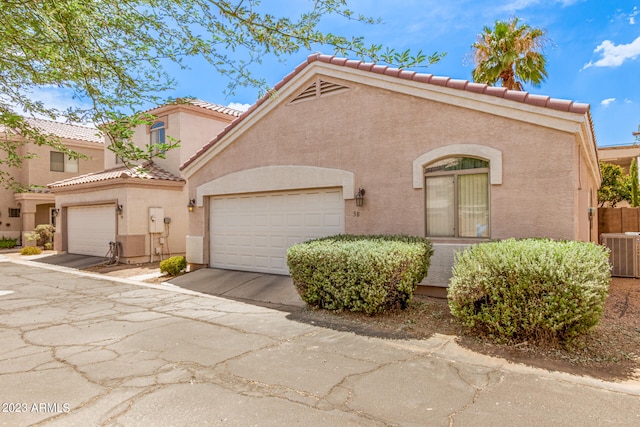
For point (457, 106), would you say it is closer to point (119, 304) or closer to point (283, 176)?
point (283, 176)

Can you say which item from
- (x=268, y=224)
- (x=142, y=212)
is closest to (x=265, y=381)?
(x=268, y=224)

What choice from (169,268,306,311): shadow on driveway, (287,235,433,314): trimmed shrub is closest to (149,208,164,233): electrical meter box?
(169,268,306,311): shadow on driveway

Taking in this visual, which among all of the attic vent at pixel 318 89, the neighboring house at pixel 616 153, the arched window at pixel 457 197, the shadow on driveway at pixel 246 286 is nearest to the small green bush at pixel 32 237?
the shadow on driveway at pixel 246 286

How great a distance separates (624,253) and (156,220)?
1631 cm

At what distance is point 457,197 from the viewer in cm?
840

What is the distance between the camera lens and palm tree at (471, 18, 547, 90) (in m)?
14.6

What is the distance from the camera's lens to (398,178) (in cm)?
896

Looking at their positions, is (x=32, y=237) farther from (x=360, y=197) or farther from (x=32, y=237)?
(x=360, y=197)

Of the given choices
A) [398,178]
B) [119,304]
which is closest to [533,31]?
[398,178]

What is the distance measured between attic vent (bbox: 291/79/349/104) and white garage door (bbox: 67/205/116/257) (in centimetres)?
1071

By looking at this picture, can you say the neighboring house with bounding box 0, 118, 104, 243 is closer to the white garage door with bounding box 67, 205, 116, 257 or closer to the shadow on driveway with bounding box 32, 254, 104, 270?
the white garage door with bounding box 67, 205, 116, 257

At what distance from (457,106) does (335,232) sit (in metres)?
4.18

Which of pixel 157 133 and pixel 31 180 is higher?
pixel 157 133

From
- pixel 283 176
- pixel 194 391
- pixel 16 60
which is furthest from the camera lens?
pixel 283 176
